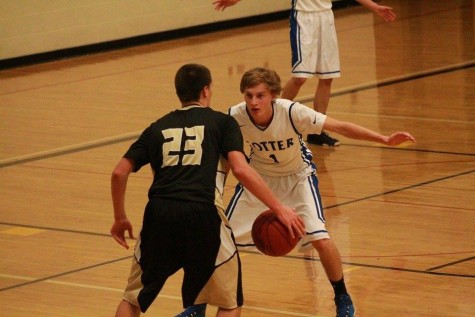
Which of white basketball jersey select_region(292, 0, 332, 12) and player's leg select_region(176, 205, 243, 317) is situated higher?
white basketball jersey select_region(292, 0, 332, 12)

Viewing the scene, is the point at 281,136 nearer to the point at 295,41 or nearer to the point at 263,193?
the point at 263,193

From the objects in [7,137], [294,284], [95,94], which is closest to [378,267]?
[294,284]

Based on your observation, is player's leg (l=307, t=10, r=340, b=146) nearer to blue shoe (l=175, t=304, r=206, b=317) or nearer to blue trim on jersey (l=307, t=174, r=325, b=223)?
blue trim on jersey (l=307, t=174, r=325, b=223)

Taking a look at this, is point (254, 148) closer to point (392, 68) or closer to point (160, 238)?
point (160, 238)

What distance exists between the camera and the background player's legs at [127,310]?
5.48 metres

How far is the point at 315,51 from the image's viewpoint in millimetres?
11172

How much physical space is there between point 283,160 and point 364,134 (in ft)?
2.54

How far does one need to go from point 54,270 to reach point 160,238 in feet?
7.40

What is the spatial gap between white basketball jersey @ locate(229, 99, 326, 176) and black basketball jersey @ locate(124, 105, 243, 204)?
111 cm

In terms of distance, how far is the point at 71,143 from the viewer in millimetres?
11320

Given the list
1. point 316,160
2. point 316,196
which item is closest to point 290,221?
point 316,196

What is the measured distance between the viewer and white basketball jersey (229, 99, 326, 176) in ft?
21.6

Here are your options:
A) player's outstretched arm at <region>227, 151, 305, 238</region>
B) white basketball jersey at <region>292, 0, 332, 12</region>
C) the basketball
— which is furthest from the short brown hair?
white basketball jersey at <region>292, 0, 332, 12</region>

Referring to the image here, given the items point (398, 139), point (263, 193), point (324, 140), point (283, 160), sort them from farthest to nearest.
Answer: point (324, 140)
point (283, 160)
point (398, 139)
point (263, 193)
